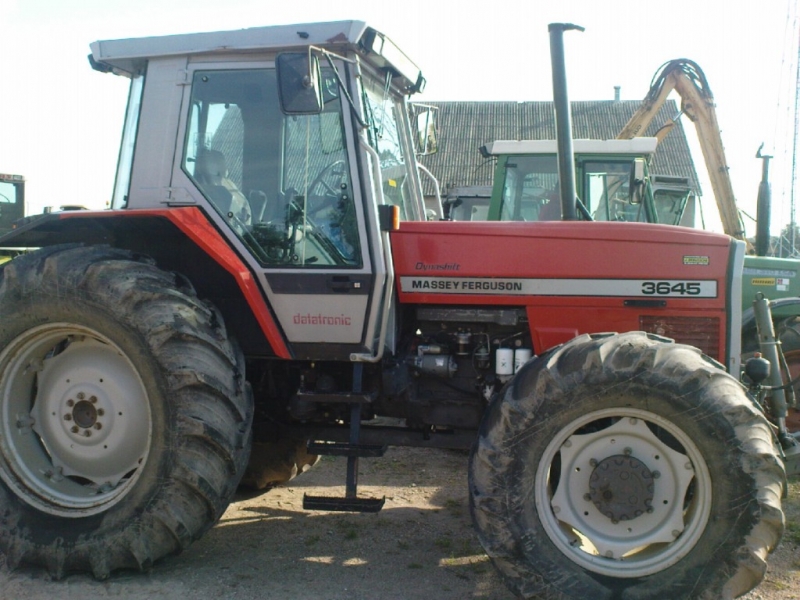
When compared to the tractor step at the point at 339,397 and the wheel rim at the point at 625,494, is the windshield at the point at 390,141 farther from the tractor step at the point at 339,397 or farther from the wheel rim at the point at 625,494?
the wheel rim at the point at 625,494

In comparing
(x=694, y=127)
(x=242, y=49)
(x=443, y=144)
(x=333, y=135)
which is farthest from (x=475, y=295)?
(x=443, y=144)

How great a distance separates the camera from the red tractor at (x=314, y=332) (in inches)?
144

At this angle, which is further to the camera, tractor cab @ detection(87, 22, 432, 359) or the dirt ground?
tractor cab @ detection(87, 22, 432, 359)

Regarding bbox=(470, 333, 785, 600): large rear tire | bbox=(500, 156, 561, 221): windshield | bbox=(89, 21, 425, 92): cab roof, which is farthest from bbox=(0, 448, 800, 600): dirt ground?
bbox=(500, 156, 561, 221): windshield

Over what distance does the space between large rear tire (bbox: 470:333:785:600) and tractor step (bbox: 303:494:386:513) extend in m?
0.60

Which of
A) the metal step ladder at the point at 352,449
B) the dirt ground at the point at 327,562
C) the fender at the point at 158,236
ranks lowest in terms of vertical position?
the dirt ground at the point at 327,562

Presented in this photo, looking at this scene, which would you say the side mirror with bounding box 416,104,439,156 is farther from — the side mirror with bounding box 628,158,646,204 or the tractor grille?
the side mirror with bounding box 628,158,646,204

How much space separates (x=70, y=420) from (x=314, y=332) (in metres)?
1.33

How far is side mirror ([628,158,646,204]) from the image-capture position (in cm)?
732

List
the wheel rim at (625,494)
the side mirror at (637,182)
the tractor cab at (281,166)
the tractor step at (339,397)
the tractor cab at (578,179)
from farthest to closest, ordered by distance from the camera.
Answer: the tractor cab at (578,179), the side mirror at (637,182), the tractor step at (339,397), the tractor cab at (281,166), the wheel rim at (625,494)

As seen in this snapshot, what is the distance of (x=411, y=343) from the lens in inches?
178

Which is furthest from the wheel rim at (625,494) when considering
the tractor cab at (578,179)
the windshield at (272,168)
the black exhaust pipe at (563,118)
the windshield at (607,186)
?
the windshield at (607,186)

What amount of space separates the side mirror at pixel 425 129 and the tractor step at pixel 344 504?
234cm

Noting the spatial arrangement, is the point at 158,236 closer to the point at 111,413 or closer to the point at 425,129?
the point at 111,413
